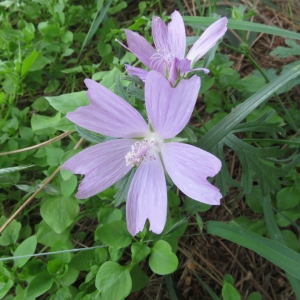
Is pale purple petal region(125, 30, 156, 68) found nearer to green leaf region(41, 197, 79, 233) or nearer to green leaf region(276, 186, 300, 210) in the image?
green leaf region(41, 197, 79, 233)

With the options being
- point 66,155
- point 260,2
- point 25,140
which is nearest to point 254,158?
point 66,155

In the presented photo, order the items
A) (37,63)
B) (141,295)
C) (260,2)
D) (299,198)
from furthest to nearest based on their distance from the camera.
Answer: (260,2), (37,63), (141,295), (299,198)

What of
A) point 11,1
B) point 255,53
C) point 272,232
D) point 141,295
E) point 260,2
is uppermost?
point 11,1

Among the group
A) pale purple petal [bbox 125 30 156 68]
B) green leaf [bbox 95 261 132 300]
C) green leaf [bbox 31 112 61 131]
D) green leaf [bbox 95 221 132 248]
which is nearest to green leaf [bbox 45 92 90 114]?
green leaf [bbox 31 112 61 131]

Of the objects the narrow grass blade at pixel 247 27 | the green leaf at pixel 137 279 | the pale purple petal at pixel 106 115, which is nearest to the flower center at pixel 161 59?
the pale purple petal at pixel 106 115

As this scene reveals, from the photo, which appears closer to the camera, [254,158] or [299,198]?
[254,158]

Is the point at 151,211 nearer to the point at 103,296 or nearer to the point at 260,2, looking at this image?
the point at 103,296

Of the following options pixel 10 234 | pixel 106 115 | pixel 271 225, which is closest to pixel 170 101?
pixel 106 115

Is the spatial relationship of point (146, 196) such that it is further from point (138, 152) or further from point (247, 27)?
point (247, 27)
